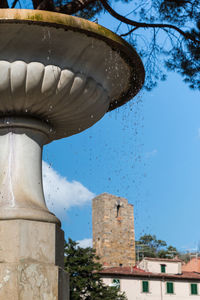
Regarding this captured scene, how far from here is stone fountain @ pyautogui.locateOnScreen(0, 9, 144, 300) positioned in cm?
332

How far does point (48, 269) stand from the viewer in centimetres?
332

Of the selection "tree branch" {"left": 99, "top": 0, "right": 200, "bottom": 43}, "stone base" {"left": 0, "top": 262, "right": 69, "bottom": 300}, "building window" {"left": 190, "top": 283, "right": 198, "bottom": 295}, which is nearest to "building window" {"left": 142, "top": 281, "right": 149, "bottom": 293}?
"building window" {"left": 190, "top": 283, "right": 198, "bottom": 295}

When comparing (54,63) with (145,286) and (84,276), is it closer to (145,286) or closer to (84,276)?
(84,276)

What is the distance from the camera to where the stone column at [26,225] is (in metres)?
3.22

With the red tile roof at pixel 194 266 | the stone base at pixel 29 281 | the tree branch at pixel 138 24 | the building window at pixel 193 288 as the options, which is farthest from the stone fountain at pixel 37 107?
the red tile roof at pixel 194 266

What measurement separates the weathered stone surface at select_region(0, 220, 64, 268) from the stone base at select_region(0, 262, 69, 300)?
0.07 metres

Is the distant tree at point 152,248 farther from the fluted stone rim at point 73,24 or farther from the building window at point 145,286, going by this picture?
the fluted stone rim at point 73,24

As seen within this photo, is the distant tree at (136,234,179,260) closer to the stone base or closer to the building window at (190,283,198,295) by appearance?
the building window at (190,283,198,295)

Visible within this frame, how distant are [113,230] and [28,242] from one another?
3908cm

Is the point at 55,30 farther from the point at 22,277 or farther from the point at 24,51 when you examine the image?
the point at 22,277

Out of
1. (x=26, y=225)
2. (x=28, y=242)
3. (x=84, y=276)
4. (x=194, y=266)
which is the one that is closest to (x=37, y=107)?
(x=26, y=225)

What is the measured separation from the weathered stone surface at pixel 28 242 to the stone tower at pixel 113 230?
37.1 metres

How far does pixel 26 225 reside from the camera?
3406mm

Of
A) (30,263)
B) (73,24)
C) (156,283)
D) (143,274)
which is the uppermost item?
(73,24)
